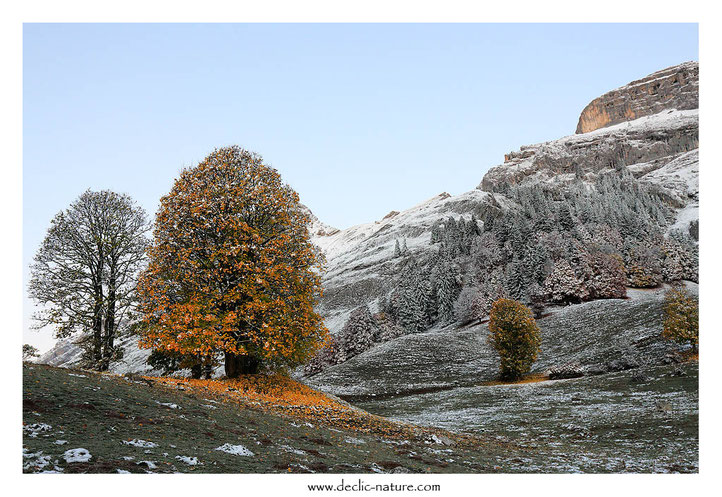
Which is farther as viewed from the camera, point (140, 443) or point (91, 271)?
point (91, 271)

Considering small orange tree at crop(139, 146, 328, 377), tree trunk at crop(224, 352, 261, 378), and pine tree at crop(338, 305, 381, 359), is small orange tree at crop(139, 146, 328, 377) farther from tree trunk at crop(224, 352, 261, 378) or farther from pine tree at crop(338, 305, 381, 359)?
pine tree at crop(338, 305, 381, 359)

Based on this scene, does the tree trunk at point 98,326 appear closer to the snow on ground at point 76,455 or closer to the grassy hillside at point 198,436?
the grassy hillside at point 198,436

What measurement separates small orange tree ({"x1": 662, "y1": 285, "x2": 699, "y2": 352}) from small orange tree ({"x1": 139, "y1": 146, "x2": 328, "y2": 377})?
36.6 metres

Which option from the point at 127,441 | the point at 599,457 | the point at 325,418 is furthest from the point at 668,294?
the point at 127,441

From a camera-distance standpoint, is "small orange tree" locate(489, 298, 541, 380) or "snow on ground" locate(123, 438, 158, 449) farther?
"small orange tree" locate(489, 298, 541, 380)

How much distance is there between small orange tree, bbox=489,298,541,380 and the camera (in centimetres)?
5025

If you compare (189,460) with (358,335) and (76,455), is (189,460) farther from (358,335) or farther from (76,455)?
(358,335)

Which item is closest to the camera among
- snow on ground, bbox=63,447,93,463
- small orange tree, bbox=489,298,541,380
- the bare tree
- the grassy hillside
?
snow on ground, bbox=63,447,93,463

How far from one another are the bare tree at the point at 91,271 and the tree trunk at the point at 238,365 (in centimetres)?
789

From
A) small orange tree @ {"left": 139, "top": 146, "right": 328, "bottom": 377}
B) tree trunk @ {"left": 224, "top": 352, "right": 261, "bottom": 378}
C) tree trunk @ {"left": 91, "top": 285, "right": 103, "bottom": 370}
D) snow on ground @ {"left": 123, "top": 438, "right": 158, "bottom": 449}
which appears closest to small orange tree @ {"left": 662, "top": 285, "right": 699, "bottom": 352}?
small orange tree @ {"left": 139, "top": 146, "right": 328, "bottom": 377}

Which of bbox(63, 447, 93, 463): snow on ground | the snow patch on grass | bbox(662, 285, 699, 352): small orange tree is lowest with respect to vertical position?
bbox(662, 285, 699, 352): small orange tree

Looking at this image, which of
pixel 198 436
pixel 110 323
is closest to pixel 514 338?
pixel 110 323

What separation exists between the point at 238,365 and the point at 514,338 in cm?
3895

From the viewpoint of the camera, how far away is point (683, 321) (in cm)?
3994
